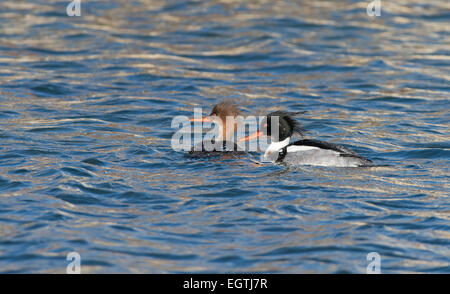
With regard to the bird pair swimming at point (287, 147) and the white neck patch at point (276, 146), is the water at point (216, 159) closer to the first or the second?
the bird pair swimming at point (287, 147)

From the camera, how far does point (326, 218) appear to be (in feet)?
24.8

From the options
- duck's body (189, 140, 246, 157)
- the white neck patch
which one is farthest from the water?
the white neck patch

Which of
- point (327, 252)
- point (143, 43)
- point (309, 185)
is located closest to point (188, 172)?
point (309, 185)

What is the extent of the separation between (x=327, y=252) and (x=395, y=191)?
79.3 inches

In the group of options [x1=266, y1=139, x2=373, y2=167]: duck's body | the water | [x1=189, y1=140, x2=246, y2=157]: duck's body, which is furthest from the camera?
[x1=189, y1=140, x2=246, y2=157]: duck's body

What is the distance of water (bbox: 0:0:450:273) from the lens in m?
6.87

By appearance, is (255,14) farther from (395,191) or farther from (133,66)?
(395,191)

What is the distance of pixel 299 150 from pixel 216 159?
110 cm

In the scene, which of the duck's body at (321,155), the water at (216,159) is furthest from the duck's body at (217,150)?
the duck's body at (321,155)

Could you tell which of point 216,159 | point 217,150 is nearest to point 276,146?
point 217,150

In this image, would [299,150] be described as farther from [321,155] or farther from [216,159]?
[216,159]

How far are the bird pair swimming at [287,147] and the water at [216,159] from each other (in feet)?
1.00

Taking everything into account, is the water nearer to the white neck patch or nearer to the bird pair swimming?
the bird pair swimming

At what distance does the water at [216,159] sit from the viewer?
6.87 meters
